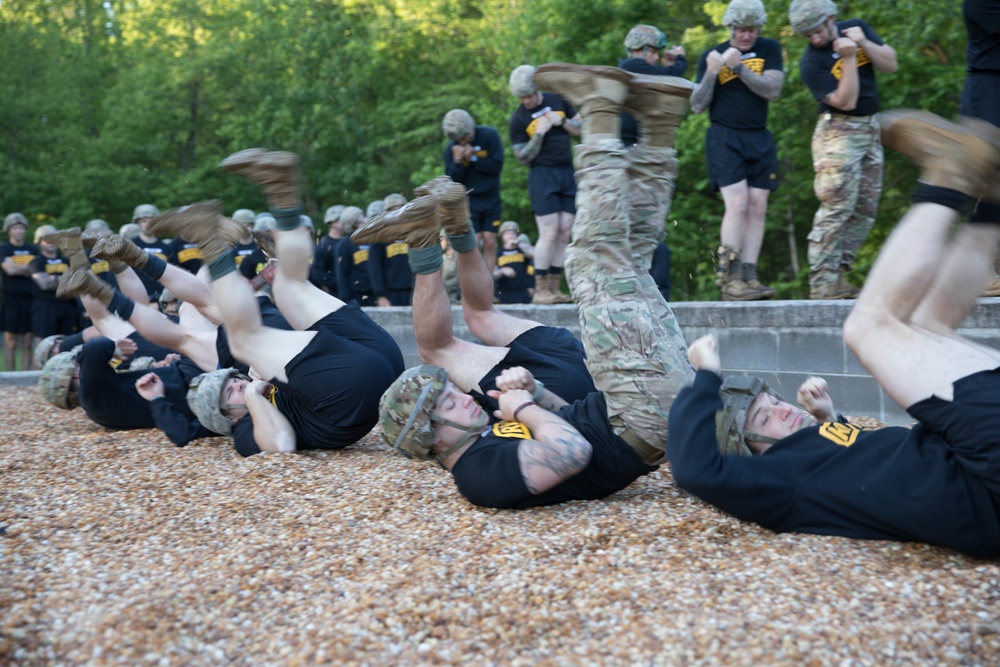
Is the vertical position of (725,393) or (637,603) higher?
(725,393)

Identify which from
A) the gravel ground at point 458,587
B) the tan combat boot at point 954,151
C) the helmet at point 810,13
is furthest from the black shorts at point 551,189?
the tan combat boot at point 954,151

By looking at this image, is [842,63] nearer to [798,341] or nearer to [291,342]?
[798,341]

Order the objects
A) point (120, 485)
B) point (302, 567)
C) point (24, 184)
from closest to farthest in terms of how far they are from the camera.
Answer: point (302, 567)
point (120, 485)
point (24, 184)

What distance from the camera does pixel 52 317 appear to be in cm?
1215

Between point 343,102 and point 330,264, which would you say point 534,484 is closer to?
point 330,264

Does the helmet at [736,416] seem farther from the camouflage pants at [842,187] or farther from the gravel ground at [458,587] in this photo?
the camouflage pants at [842,187]

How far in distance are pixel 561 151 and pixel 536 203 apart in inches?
20.2

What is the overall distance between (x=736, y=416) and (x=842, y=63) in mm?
3457

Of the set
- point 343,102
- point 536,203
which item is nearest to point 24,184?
point 343,102

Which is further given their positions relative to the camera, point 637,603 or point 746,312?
point 746,312

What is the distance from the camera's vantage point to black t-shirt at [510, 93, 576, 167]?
8.62 m

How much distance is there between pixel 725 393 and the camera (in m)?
3.54

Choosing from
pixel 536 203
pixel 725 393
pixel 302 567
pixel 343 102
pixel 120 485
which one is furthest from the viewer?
pixel 343 102

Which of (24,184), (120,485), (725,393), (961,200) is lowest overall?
(24,184)
